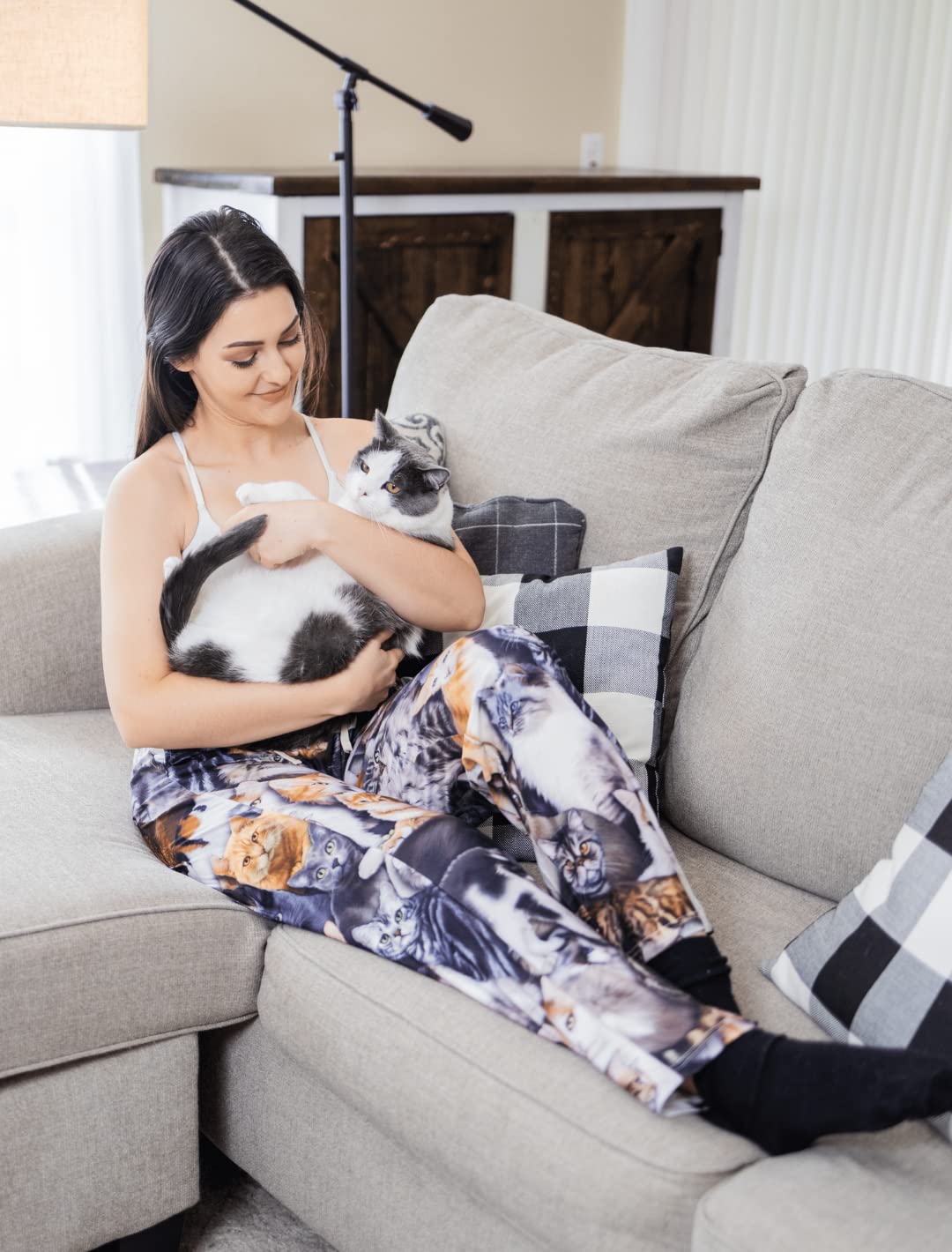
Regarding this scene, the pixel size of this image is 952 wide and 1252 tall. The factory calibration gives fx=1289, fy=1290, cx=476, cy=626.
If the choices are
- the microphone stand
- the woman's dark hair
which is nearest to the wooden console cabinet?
the microphone stand

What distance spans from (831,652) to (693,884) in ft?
0.99

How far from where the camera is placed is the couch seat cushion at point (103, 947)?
1.22m

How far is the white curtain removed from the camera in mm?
2961

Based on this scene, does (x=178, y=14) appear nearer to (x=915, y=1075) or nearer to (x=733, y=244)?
(x=733, y=244)

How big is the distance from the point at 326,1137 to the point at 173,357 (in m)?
0.89

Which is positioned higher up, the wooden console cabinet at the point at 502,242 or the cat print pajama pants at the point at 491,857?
the wooden console cabinet at the point at 502,242

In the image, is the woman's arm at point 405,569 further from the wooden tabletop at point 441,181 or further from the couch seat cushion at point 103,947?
the wooden tabletop at point 441,181

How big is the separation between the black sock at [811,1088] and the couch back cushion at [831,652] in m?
0.37

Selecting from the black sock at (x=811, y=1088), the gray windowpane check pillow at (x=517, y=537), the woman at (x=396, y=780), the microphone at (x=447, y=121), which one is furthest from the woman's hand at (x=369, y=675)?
the microphone at (x=447, y=121)

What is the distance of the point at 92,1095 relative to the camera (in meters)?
1.30

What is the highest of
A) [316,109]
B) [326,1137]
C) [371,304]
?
[316,109]

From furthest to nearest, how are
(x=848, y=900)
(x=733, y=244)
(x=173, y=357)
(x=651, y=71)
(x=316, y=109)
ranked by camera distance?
1. (x=651, y=71)
2. (x=733, y=244)
3. (x=316, y=109)
4. (x=173, y=357)
5. (x=848, y=900)

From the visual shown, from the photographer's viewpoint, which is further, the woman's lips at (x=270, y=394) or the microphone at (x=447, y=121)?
the microphone at (x=447, y=121)

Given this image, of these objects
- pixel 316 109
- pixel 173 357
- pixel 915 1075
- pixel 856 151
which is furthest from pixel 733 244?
pixel 915 1075
